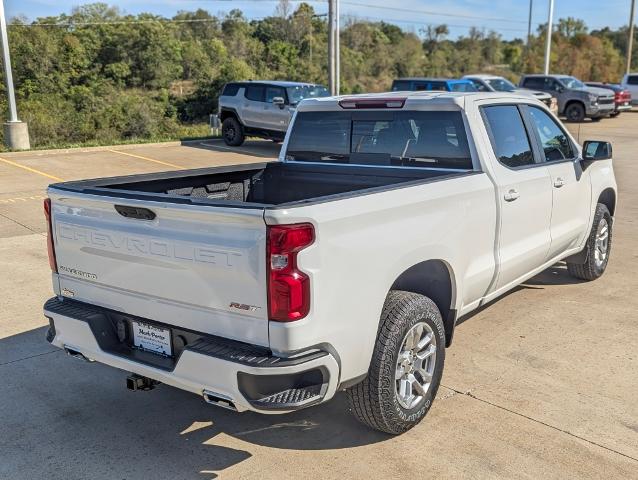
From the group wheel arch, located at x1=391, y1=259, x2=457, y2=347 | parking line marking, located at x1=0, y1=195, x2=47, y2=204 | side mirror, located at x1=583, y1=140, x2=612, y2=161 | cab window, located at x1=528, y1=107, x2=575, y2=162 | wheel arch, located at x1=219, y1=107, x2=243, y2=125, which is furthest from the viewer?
wheel arch, located at x1=219, y1=107, x2=243, y2=125

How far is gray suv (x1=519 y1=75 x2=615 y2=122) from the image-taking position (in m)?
27.6

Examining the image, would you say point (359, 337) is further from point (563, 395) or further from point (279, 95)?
point (279, 95)

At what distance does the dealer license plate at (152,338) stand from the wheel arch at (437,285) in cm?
126

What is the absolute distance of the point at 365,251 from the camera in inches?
128

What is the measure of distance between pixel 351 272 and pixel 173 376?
3.28 ft

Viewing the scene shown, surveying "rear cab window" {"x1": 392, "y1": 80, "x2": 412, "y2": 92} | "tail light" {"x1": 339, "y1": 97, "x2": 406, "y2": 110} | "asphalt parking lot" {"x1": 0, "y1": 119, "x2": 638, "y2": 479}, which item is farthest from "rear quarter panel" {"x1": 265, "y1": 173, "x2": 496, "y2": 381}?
"rear cab window" {"x1": 392, "y1": 80, "x2": 412, "y2": 92}

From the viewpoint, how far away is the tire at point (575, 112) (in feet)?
91.5

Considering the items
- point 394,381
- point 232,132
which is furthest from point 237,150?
point 394,381

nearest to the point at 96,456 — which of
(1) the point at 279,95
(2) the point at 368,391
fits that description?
(2) the point at 368,391

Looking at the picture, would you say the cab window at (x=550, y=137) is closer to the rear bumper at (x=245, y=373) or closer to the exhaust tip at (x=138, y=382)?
the rear bumper at (x=245, y=373)

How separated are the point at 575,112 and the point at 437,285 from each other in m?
26.7

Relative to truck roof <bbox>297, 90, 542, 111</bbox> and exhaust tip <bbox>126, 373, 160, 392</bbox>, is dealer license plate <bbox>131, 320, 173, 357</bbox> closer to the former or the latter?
exhaust tip <bbox>126, 373, 160, 392</bbox>

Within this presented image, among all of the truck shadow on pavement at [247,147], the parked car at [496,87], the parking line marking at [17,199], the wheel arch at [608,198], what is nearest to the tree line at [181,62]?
the truck shadow on pavement at [247,147]

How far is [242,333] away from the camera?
3080 mm
